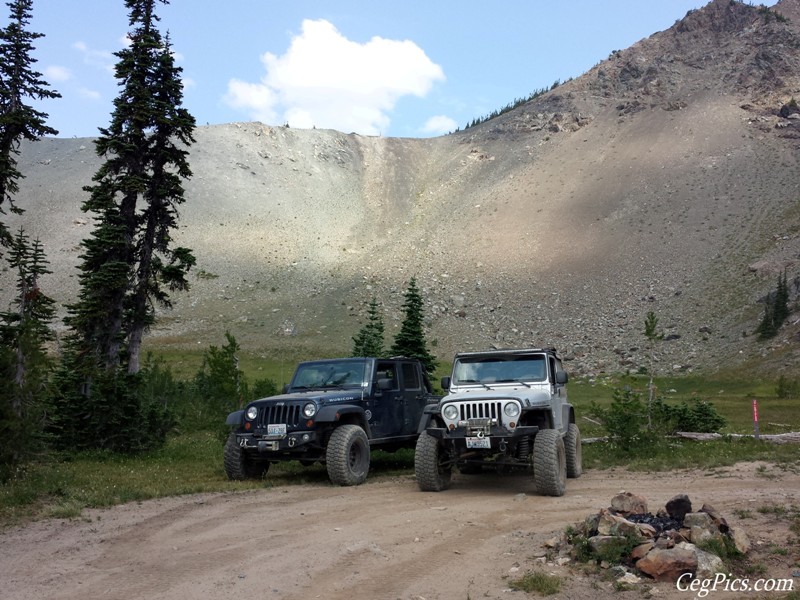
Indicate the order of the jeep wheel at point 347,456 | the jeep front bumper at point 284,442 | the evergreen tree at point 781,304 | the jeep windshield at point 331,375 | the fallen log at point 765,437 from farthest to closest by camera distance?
the evergreen tree at point 781,304, the fallen log at point 765,437, the jeep windshield at point 331,375, the jeep front bumper at point 284,442, the jeep wheel at point 347,456

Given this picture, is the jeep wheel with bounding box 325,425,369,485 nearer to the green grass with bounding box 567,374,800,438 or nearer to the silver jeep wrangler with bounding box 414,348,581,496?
the silver jeep wrangler with bounding box 414,348,581,496

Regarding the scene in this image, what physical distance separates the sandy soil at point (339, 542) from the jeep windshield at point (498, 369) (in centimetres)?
195

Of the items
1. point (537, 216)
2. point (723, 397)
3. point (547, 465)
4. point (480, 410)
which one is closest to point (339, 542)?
point (480, 410)

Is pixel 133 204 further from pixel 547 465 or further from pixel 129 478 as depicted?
pixel 547 465

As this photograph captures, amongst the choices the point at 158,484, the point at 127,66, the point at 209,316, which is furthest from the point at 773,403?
the point at 209,316

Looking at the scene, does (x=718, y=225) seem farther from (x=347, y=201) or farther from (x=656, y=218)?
(x=347, y=201)

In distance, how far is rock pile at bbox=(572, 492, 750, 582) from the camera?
6.32 m

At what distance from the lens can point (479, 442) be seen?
35.2 feet

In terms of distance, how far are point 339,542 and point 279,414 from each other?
4.65 m

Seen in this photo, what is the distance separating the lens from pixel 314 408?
12.2 m

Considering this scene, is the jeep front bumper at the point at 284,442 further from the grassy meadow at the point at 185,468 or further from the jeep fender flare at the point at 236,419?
the grassy meadow at the point at 185,468

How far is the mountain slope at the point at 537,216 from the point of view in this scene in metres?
52.2

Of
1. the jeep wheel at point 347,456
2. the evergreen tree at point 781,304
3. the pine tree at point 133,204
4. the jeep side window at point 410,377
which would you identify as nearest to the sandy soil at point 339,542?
the jeep wheel at point 347,456

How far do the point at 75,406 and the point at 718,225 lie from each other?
188 ft
